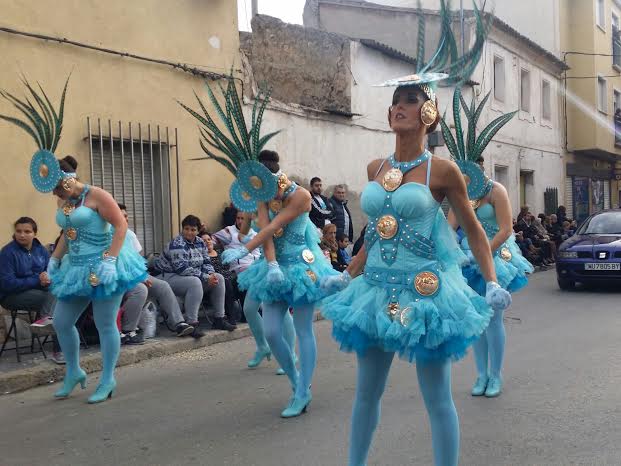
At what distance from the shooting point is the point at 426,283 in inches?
124

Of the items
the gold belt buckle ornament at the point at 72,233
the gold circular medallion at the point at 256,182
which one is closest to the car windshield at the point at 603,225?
the gold circular medallion at the point at 256,182

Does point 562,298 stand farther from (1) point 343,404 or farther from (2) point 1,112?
(2) point 1,112

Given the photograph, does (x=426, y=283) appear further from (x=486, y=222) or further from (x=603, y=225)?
(x=603, y=225)

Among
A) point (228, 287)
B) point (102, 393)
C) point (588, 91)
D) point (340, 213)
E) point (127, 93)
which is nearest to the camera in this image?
point (102, 393)

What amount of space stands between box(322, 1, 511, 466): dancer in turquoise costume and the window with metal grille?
23.1ft

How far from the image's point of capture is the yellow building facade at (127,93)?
866 cm

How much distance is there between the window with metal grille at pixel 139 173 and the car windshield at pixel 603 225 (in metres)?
8.26

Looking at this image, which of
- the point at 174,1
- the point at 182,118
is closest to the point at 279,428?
the point at 182,118

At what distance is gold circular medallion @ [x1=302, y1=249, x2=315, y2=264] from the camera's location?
525cm

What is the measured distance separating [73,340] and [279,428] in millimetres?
1979

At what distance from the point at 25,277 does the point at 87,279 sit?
2.35 meters

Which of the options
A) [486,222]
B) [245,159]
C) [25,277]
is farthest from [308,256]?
[25,277]

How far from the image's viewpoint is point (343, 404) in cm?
528

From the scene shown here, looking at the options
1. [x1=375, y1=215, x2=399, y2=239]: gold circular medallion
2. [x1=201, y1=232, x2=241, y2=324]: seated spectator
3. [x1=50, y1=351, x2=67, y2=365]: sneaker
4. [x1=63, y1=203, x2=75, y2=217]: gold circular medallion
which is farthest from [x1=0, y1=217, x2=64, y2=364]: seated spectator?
[x1=375, y1=215, x2=399, y2=239]: gold circular medallion
